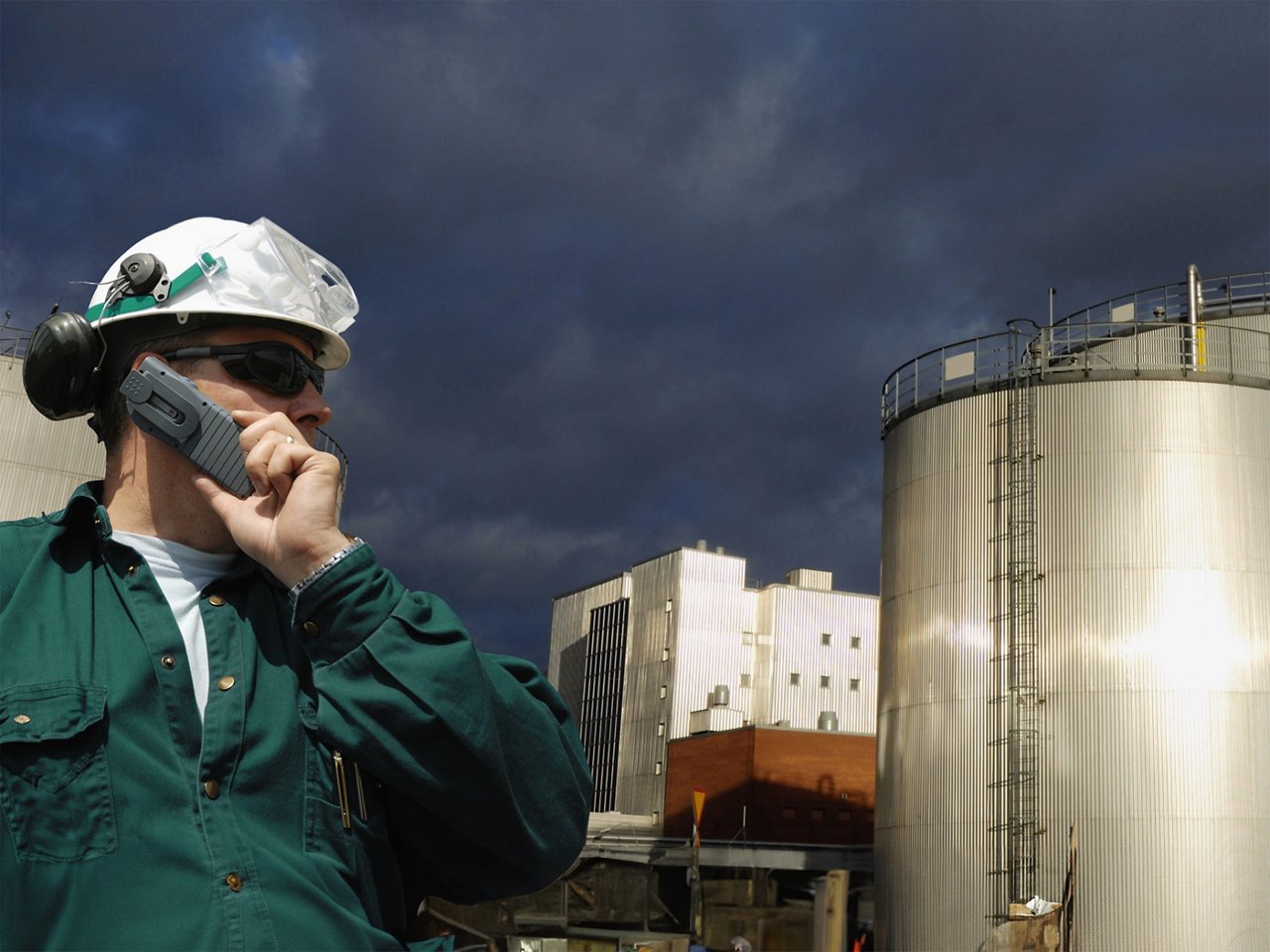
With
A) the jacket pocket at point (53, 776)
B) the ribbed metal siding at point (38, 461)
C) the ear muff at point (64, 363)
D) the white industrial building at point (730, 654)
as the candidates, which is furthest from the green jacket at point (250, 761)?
the white industrial building at point (730, 654)

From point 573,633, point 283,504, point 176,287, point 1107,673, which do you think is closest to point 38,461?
point 1107,673

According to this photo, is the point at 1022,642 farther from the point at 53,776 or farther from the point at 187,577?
the point at 53,776

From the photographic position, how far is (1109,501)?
28.1m

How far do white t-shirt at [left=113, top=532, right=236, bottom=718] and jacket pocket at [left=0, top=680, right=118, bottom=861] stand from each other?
10.8 inches

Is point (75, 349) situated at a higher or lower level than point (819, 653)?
lower

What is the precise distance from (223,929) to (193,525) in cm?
86

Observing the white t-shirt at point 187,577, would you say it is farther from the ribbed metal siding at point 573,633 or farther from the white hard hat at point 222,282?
the ribbed metal siding at point 573,633

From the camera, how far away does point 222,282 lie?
309 centimetres

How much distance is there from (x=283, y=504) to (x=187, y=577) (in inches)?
12.6

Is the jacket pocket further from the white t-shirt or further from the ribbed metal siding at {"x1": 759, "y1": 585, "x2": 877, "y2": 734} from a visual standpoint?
the ribbed metal siding at {"x1": 759, "y1": 585, "x2": 877, "y2": 734}

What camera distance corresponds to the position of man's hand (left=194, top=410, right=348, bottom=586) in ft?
8.72

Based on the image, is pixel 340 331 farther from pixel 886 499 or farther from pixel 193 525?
pixel 886 499

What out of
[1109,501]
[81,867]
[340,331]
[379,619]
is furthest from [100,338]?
[1109,501]

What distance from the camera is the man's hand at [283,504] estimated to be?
2658 mm
